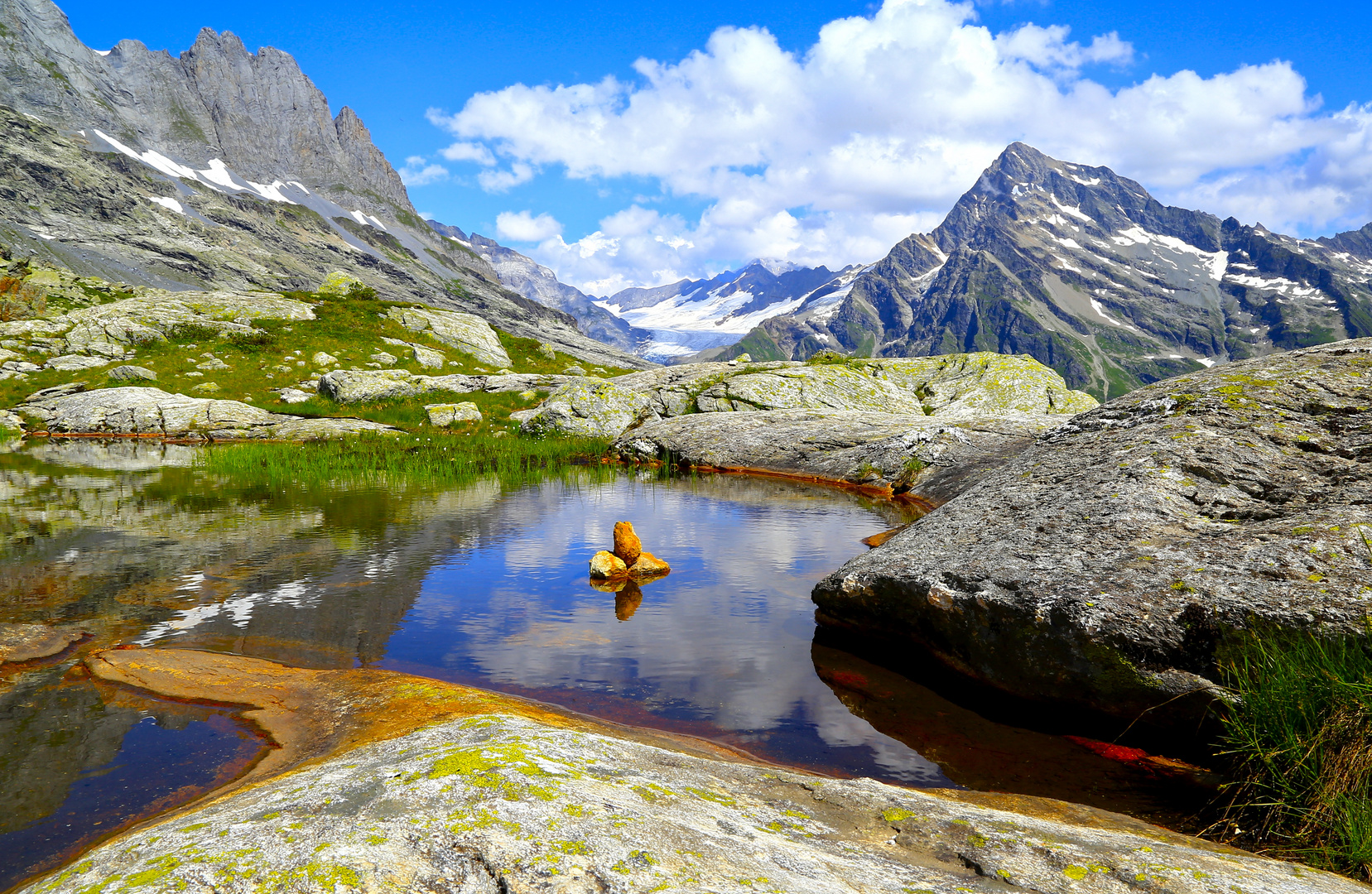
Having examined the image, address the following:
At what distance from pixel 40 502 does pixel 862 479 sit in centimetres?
2870

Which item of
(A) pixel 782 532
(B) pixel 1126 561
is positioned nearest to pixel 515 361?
(A) pixel 782 532

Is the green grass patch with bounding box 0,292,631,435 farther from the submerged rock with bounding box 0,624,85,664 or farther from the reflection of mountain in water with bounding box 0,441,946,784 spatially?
the submerged rock with bounding box 0,624,85,664

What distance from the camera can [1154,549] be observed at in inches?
328

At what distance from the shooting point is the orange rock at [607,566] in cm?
1438

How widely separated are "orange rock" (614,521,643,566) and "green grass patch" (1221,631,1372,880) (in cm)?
1074

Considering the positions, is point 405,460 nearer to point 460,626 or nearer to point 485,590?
point 485,590

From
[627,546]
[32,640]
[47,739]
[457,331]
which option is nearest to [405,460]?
[627,546]

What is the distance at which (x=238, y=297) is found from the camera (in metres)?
64.1

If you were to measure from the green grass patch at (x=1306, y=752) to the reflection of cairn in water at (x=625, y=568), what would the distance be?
365 inches

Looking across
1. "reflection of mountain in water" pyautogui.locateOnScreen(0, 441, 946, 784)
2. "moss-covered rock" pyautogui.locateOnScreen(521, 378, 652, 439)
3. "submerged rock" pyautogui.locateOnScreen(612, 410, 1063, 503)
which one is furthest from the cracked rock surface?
"moss-covered rock" pyautogui.locateOnScreen(521, 378, 652, 439)

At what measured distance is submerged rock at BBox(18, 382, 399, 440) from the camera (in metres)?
41.8

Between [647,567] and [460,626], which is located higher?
[647,567]

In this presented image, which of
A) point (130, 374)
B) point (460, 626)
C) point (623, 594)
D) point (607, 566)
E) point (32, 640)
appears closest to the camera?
point (32, 640)

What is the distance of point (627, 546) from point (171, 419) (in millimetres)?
42270
